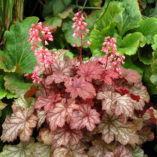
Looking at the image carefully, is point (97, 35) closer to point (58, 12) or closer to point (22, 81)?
point (58, 12)

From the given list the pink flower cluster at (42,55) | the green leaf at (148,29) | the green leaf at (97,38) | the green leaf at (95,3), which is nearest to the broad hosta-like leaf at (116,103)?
the pink flower cluster at (42,55)

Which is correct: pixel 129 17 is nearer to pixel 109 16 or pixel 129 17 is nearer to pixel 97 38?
pixel 109 16

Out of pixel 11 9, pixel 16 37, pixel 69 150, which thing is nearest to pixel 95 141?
pixel 69 150

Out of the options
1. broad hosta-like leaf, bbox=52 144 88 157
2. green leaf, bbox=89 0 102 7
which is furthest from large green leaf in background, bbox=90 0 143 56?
broad hosta-like leaf, bbox=52 144 88 157

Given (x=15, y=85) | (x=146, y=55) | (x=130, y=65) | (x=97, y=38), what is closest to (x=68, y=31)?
(x=97, y=38)

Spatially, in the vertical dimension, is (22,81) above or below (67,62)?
below

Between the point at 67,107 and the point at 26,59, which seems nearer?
the point at 67,107
